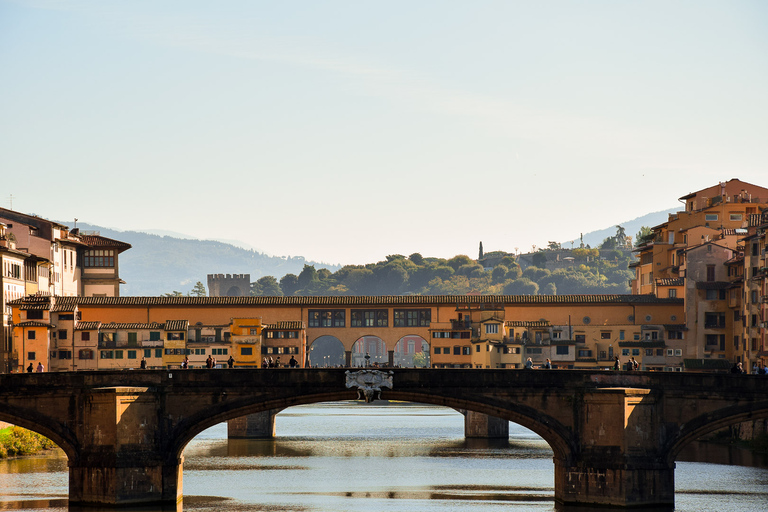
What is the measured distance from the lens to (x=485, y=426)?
84.2 m

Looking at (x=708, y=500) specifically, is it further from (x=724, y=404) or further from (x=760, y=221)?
(x=760, y=221)

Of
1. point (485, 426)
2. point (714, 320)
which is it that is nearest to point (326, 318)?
point (485, 426)

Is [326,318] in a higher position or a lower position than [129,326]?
higher

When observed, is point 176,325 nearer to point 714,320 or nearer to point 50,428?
point 50,428

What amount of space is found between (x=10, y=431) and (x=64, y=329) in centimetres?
2282

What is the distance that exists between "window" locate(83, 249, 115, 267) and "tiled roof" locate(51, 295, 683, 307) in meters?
→ 12.4

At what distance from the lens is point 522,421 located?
50.8 m

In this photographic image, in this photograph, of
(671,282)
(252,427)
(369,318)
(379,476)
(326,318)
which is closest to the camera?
(379,476)

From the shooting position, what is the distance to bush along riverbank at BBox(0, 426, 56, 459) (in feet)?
219

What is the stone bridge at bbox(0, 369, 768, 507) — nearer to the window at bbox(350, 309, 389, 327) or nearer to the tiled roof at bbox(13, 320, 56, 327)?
the tiled roof at bbox(13, 320, 56, 327)

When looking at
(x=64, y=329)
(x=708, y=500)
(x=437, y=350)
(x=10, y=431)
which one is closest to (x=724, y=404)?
(x=708, y=500)

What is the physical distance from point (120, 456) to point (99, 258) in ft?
201

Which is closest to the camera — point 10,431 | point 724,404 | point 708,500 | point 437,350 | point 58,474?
point 724,404

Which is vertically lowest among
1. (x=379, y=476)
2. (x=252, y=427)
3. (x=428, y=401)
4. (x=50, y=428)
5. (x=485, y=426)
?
(x=379, y=476)
